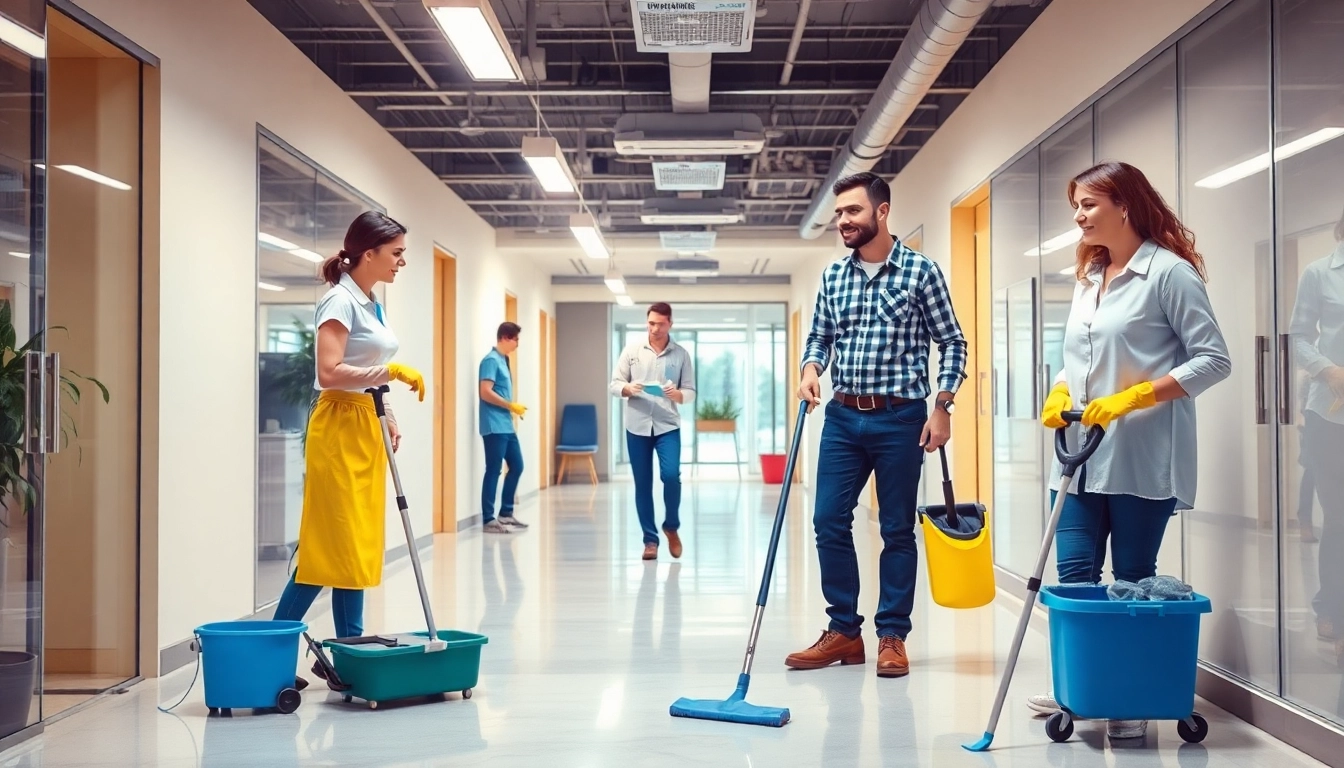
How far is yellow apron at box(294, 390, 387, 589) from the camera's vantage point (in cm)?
337

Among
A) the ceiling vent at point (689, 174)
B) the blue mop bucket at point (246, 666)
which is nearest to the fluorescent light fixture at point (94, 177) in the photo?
the blue mop bucket at point (246, 666)

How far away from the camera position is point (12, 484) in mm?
3008

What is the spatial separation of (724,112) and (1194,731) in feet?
16.9

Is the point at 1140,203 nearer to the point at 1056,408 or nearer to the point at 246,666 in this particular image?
the point at 1056,408

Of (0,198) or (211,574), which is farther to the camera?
(211,574)

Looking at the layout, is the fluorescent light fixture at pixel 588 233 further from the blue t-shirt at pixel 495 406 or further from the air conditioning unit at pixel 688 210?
the blue t-shirt at pixel 495 406

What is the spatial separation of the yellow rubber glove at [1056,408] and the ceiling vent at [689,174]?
5.14 meters

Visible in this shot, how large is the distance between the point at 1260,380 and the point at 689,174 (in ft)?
17.4

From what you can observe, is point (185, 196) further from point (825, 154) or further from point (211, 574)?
point (825, 154)

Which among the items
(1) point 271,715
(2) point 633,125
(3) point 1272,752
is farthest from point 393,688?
(2) point 633,125

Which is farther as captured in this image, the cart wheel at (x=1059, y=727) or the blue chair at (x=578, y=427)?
the blue chair at (x=578, y=427)

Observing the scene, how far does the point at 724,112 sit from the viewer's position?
7.30 meters

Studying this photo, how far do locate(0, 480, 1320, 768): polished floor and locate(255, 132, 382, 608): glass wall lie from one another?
49 cm

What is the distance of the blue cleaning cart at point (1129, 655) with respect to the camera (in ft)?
9.13
